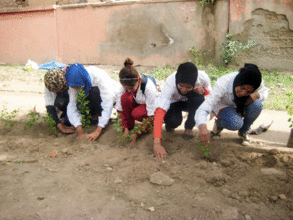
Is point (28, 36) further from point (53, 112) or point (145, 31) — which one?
point (53, 112)

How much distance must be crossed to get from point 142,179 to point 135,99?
114 cm

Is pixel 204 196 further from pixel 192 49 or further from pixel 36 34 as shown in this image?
pixel 36 34

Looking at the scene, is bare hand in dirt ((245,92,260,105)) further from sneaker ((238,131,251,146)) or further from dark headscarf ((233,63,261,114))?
sneaker ((238,131,251,146))

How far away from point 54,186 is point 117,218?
0.73 m

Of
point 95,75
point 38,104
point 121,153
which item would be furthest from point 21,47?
point 121,153

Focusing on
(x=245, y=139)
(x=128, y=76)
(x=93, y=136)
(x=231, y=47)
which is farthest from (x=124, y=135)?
(x=231, y=47)

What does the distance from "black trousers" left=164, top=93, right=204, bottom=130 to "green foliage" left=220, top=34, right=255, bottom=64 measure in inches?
153

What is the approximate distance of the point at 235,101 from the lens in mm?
2504

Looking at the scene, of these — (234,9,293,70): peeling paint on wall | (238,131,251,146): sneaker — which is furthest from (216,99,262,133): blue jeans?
(234,9,293,70): peeling paint on wall

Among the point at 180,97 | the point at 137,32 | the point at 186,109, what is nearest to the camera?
the point at 180,97

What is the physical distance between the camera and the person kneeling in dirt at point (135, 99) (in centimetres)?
255

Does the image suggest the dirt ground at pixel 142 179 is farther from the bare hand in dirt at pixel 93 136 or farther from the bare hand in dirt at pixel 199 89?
the bare hand in dirt at pixel 199 89

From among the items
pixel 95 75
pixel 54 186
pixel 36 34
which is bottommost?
pixel 54 186

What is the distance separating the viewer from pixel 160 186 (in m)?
2.01
